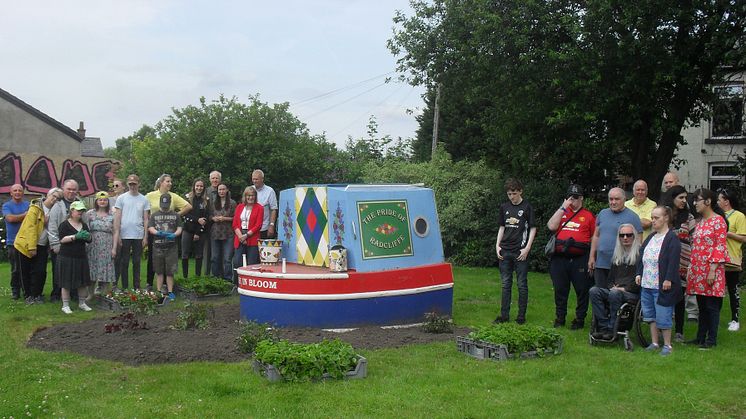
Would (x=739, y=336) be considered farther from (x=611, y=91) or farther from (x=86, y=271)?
(x=86, y=271)

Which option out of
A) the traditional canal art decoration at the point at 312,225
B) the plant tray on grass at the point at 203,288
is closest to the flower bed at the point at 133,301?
the plant tray on grass at the point at 203,288

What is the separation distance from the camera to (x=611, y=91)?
13969mm

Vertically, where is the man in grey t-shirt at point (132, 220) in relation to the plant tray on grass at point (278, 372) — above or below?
above

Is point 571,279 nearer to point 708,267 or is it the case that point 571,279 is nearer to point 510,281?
point 510,281

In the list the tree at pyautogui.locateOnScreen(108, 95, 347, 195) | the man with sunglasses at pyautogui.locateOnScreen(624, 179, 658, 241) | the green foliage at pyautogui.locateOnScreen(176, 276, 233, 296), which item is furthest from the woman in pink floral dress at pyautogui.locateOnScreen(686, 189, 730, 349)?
the tree at pyautogui.locateOnScreen(108, 95, 347, 195)

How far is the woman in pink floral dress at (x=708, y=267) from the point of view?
7.71 meters

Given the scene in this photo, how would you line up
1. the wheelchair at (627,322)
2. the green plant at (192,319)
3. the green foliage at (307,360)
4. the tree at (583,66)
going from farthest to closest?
the tree at (583,66), the green plant at (192,319), the wheelchair at (627,322), the green foliage at (307,360)

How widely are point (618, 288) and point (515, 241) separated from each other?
1507 mm

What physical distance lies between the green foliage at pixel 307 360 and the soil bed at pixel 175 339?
38.2 inches

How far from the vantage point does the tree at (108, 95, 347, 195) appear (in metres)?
17.6

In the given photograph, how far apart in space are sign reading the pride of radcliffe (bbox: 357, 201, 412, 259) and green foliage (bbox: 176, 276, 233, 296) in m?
3.67

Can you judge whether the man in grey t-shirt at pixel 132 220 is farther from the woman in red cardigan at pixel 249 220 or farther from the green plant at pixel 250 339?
the green plant at pixel 250 339

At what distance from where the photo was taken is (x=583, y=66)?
1360 centimetres

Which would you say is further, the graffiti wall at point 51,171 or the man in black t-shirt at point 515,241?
the graffiti wall at point 51,171
